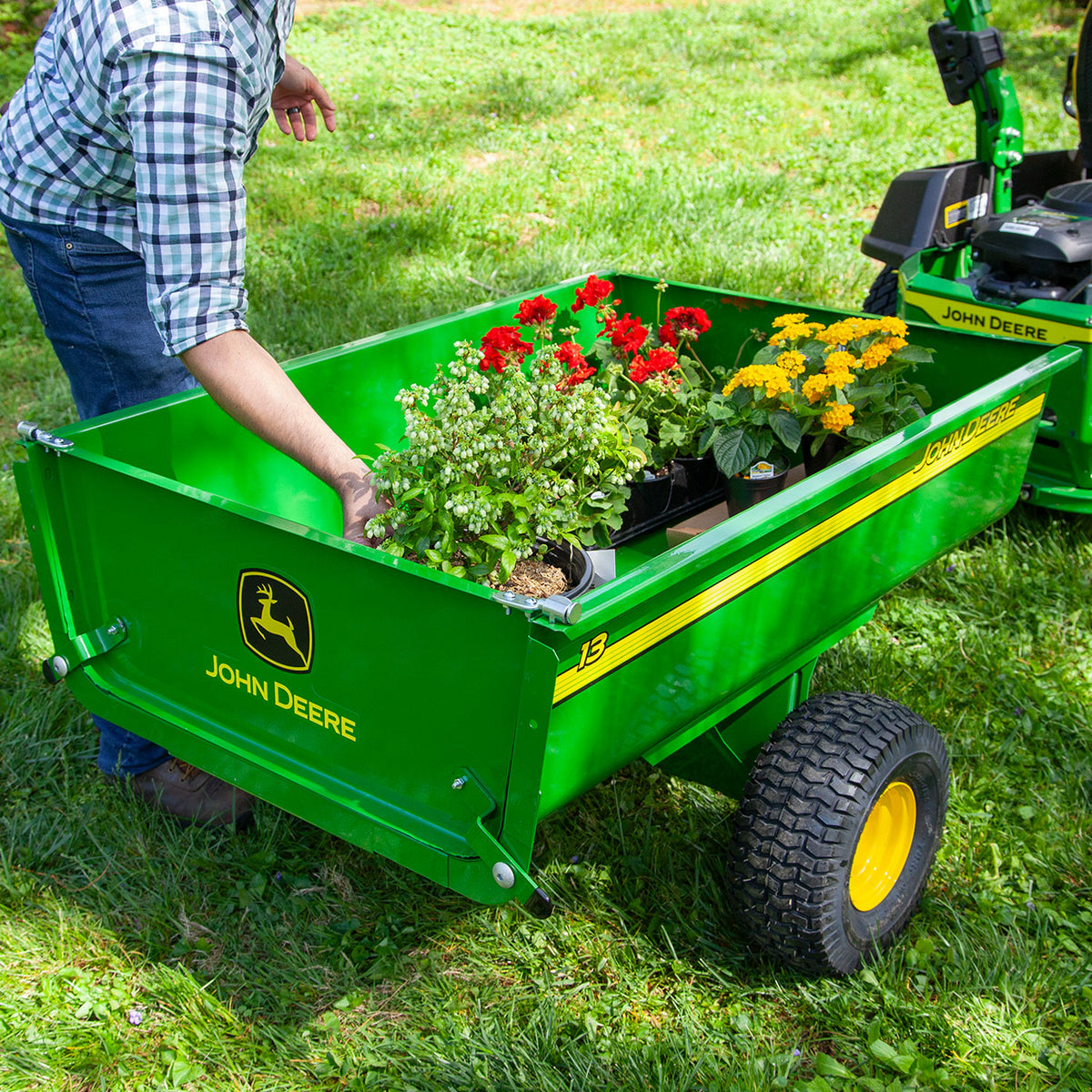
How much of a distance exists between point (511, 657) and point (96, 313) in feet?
3.99

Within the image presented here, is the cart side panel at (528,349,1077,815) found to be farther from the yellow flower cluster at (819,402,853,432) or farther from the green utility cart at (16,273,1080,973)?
the yellow flower cluster at (819,402,853,432)

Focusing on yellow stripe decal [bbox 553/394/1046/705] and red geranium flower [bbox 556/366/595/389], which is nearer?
yellow stripe decal [bbox 553/394/1046/705]

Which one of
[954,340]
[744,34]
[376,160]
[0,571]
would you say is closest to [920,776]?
[954,340]

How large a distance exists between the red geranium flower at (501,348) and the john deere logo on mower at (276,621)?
934 millimetres

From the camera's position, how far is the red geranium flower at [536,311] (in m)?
2.70

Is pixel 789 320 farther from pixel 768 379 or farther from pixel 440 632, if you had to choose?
pixel 440 632

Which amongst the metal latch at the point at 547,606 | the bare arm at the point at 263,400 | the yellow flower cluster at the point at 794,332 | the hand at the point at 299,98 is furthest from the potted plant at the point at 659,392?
the metal latch at the point at 547,606

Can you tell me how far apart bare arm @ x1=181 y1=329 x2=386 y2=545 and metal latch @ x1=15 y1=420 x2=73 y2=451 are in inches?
9.8

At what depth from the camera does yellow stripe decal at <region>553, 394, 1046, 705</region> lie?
158cm

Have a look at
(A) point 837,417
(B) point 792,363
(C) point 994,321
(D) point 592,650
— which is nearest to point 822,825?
(D) point 592,650

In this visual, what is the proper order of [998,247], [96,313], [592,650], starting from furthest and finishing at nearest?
[998,247] < [96,313] < [592,650]

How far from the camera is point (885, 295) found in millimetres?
3793

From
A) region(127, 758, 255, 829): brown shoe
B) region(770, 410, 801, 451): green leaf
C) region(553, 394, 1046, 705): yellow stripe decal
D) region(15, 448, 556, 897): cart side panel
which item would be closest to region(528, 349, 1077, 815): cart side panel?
region(553, 394, 1046, 705): yellow stripe decal

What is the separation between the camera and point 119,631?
2020 millimetres
